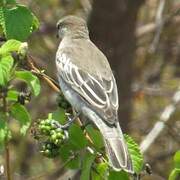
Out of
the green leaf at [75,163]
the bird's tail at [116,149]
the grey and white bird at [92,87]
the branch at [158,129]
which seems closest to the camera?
the bird's tail at [116,149]

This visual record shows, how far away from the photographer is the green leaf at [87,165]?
3.15m

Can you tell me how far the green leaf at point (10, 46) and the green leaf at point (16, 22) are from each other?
0.79 feet

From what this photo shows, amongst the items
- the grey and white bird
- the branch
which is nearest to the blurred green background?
the branch

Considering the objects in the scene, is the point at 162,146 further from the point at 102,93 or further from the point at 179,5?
the point at 102,93

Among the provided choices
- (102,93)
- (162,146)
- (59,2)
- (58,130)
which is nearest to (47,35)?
(59,2)

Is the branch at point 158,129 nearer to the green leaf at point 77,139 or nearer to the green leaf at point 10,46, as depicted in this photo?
the green leaf at point 77,139

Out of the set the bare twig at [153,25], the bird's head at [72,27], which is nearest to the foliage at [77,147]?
the bird's head at [72,27]

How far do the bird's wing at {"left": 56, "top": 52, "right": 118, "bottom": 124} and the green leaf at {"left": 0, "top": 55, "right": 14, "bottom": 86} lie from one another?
953 mm

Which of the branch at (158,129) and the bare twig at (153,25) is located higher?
the bare twig at (153,25)

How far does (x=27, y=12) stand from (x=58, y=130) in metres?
0.67

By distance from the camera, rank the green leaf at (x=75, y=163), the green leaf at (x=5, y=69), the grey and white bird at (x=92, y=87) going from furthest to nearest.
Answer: the grey and white bird at (x=92, y=87) → the green leaf at (x=75, y=163) → the green leaf at (x=5, y=69)

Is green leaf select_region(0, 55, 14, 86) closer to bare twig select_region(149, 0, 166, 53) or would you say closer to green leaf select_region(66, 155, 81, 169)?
green leaf select_region(66, 155, 81, 169)

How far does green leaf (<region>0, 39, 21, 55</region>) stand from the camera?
3.13 meters

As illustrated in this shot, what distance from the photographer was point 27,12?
346cm
